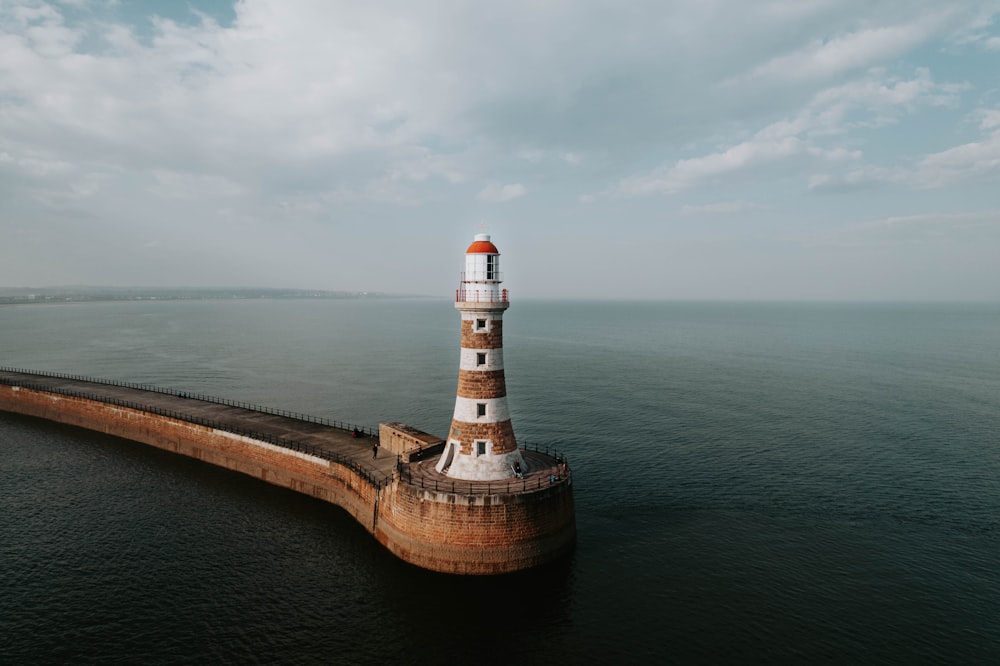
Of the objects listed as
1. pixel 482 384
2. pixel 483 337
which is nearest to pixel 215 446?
pixel 482 384

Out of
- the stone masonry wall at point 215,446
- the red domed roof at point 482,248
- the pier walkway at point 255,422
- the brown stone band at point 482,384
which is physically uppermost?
the red domed roof at point 482,248

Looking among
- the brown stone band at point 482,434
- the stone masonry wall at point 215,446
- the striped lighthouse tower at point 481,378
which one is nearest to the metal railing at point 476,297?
the striped lighthouse tower at point 481,378

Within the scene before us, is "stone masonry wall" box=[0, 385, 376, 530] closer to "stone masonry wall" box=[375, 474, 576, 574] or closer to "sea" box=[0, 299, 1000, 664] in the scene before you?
"sea" box=[0, 299, 1000, 664]

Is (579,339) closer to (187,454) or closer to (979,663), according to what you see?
(187,454)

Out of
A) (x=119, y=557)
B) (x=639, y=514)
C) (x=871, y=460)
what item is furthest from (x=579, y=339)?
(x=119, y=557)

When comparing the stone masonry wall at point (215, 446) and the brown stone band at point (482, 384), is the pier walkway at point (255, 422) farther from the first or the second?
the brown stone band at point (482, 384)

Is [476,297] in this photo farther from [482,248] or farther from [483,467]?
[483,467]
